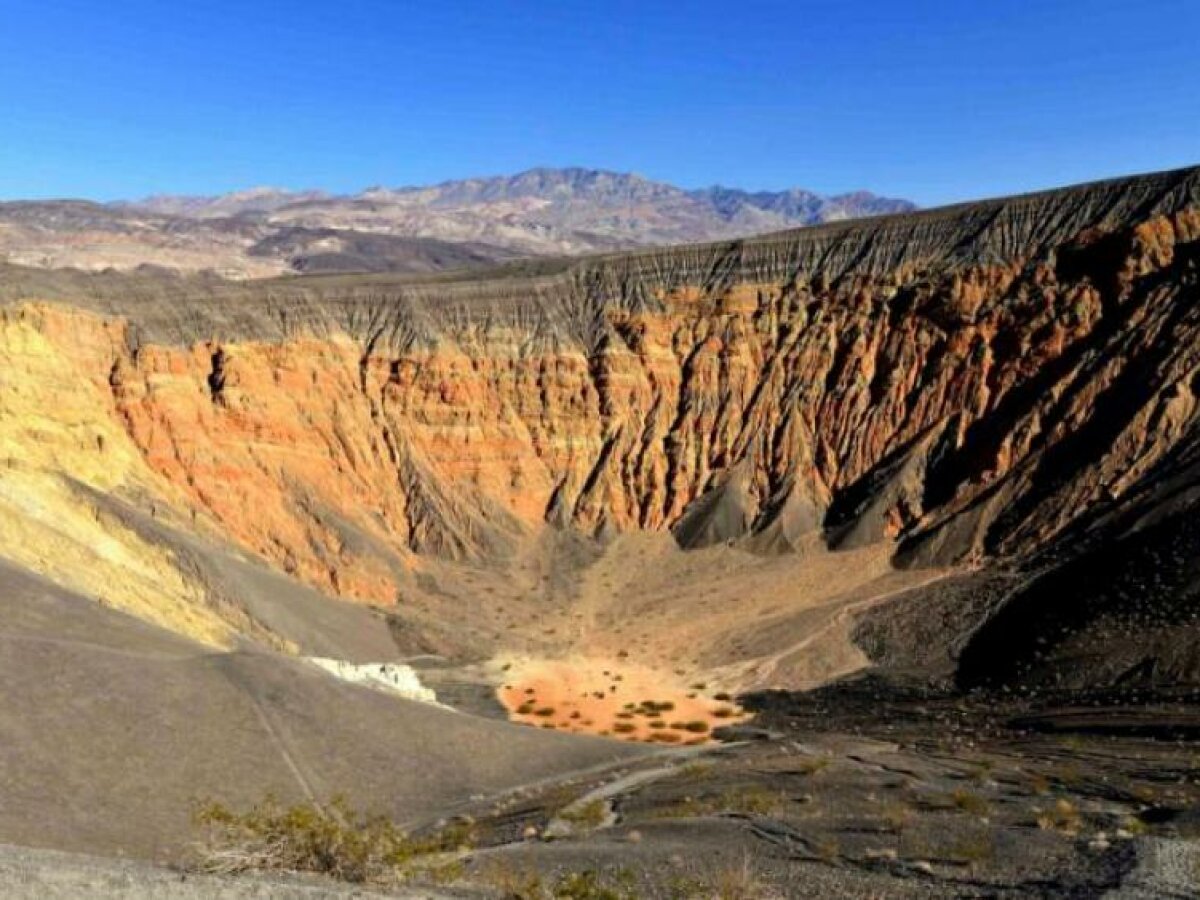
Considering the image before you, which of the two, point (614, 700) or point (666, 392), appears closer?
→ point (614, 700)

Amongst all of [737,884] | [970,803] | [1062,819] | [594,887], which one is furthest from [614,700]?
[594,887]

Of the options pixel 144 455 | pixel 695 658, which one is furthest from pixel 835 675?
pixel 144 455

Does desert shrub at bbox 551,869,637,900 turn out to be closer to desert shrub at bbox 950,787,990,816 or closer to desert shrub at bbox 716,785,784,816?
desert shrub at bbox 716,785,784,816

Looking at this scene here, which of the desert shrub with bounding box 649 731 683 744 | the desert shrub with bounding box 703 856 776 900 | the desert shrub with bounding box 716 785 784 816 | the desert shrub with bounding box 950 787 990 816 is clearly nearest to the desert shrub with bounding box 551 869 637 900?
the desert shrub with bounding box 703 856 776 900

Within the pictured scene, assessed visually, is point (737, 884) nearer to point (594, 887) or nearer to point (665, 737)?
point (594, 887)

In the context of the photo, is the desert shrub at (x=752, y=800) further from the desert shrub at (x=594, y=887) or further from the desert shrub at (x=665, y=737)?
the desert shrub at (x=665, y=737)

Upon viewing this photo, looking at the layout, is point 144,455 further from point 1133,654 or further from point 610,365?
point 1133,654
